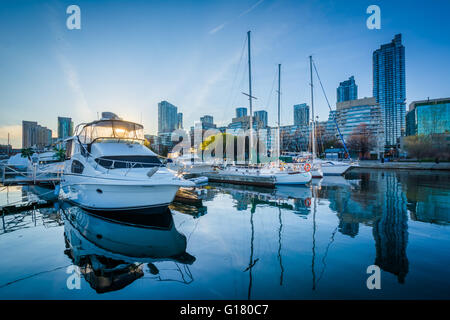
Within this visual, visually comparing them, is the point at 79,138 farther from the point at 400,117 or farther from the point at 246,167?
the point at 400,117

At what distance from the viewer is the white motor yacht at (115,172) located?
8312 mm

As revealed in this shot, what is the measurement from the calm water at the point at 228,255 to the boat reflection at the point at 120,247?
1.2 inches

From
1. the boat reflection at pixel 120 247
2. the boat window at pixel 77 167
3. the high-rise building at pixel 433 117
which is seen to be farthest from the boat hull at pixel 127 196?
the high-rise building at pixel 433 117

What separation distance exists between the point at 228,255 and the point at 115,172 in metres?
6.19

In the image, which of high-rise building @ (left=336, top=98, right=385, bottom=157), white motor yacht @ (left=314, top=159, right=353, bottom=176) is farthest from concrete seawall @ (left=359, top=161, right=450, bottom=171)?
high-rise building @ (left=336, top=98, right=385, bottom=157)

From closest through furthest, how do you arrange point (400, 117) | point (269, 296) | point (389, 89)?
point (269, 296)
point (400, 117)
point (389, 89)

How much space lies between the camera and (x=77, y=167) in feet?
32.9

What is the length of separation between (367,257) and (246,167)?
1810 cm

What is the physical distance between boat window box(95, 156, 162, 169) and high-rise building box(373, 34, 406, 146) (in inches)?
7206

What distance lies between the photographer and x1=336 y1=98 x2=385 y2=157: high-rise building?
92875mm

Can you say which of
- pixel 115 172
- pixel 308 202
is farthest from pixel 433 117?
pixel 115 172

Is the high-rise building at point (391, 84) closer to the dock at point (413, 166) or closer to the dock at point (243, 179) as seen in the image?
the dock at point (413, 166)

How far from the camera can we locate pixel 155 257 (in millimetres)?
5680

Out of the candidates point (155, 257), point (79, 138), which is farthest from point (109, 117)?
point (155, 257)
